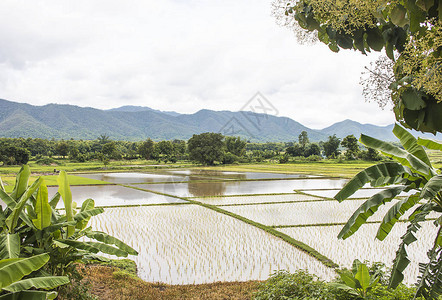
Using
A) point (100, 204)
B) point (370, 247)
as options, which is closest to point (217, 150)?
point (100, 204)

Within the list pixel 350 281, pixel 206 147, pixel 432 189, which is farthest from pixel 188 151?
pixel 432 189

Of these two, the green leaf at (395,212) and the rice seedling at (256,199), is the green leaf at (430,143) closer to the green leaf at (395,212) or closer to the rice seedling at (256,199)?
the green leaf at (395,212)

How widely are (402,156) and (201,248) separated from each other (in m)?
5.37

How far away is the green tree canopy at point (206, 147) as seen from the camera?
4075 centimetres

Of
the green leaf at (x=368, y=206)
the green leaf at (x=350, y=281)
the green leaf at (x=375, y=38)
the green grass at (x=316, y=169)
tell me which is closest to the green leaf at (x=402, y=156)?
the green leaf at (x=368, y=206)

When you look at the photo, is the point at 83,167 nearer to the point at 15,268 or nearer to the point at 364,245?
the point at 364,245

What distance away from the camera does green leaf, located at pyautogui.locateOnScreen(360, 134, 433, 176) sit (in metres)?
3.17

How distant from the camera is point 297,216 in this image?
36.3 ft

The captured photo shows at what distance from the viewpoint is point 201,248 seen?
24.4 ft

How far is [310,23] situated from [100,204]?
41.4 ft

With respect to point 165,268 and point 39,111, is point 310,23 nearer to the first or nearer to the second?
point 165,268

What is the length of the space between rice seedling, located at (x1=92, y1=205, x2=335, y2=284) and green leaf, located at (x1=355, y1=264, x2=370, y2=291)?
6.22 feet

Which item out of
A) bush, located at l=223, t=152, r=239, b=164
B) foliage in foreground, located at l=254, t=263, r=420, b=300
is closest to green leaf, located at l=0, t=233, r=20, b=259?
foliage in foreground, located at l=254, t=263, r=420, b=300

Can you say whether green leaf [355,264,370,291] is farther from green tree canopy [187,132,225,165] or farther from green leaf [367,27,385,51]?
green tree canopy [187,132,225,165]
